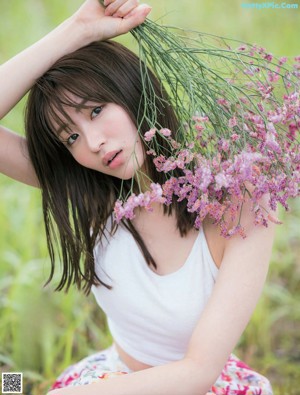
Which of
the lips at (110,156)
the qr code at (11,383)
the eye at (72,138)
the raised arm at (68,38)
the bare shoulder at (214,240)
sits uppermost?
the raised arm at (68,38)

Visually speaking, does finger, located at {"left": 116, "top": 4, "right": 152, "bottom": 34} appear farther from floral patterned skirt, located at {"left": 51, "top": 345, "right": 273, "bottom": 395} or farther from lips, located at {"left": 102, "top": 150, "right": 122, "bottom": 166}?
floral patterned skirt, located at {"left": 51, "top": 345, "right": 273, "bottom": 395}

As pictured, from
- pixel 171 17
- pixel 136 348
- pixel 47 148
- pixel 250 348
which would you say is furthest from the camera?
pixel 171 17

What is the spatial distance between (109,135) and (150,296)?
0.42 meters

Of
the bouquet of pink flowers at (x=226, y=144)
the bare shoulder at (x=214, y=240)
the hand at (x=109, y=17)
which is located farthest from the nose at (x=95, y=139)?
the bare shoulder at (x=214, y=240)

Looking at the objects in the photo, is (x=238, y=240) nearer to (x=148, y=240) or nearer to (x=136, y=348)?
(x=148, y=240)

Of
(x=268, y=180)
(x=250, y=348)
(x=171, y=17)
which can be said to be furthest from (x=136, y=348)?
(x=171, y=17)

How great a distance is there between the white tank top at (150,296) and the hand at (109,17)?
0.48 m

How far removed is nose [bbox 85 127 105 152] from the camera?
1.41 metres

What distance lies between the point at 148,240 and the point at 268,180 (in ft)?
1.60

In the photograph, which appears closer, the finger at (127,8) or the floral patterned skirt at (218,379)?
the finger at (127,8)

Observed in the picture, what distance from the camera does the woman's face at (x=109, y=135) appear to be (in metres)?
1.41

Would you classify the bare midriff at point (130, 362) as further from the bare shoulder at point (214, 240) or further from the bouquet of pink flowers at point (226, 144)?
the bouquet of pink flowers at point (226, 144)

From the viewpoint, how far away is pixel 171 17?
3.81m

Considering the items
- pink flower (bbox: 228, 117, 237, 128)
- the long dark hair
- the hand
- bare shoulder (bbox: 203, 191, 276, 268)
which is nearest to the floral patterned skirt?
the long dark hair
